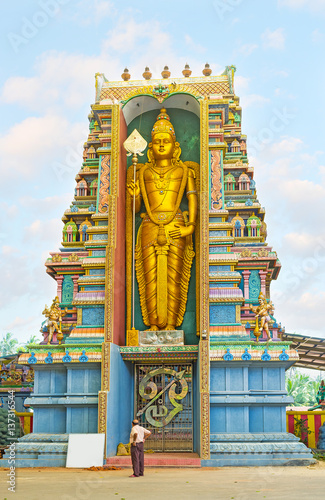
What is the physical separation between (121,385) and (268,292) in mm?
6763

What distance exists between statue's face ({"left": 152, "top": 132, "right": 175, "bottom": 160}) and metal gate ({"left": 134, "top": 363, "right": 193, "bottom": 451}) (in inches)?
243

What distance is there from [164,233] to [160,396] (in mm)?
4562

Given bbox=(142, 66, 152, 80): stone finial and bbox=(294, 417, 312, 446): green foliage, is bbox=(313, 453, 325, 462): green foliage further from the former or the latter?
bbox=(142, 66, 152, 80): stone finial

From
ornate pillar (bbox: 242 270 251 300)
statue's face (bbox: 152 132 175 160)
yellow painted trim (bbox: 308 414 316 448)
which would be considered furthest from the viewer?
ornate pillar (bbox: 242 270 251 300)

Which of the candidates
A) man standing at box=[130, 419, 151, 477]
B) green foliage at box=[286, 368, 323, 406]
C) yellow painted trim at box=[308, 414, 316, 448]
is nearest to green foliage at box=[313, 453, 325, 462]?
yellow painted trim at box=[308, 414, 316, 448]

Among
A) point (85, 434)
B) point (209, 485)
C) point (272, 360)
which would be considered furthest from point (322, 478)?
point (85, 434)

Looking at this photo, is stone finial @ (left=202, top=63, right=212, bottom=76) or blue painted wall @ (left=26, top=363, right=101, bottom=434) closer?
blue painted wall @ (left=26, top=363, right=101, bottom=434)

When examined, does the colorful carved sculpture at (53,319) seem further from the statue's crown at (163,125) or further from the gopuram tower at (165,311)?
the statue's crown at (163,125)

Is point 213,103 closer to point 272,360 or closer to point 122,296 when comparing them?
point 122,296

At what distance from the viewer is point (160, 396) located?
16.7m

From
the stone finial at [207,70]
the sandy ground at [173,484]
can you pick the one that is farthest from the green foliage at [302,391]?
the sandy ground at [173,484]

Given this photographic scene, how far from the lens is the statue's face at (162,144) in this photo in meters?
17.8

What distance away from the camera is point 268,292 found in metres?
20.4

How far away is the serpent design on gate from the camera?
1631cm
